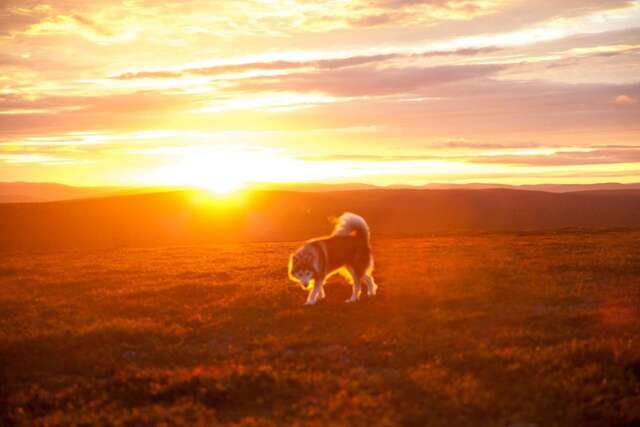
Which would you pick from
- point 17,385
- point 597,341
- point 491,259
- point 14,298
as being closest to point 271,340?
point 17,385

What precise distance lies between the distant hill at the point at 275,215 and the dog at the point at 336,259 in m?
A: 59.8

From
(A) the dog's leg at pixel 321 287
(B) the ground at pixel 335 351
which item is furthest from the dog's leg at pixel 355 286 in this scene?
(A) the dog's leg at pixel 321 287

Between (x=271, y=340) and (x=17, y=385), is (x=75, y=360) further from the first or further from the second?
(x=271, y=340)

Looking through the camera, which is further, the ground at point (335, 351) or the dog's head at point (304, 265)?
the dog's head at point (304, 265)

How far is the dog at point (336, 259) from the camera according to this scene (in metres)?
17.0

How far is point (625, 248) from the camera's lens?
97.9 ft

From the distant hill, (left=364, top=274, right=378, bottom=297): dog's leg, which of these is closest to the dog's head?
(left=364, top=274, right=378, bottom=297): dog's leg

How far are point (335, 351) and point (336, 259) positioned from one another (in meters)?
5.07

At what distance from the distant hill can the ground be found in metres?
58.0

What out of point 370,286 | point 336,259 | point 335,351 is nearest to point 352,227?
point 336,259

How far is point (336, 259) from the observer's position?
58.5ft

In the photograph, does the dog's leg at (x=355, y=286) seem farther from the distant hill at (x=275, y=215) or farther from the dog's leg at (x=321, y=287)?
the distant hill at (x=275, y=215)

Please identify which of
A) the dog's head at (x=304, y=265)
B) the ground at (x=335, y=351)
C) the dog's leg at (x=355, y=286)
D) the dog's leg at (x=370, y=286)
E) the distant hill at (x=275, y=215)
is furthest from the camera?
the distant hill at (x=275, y=215)

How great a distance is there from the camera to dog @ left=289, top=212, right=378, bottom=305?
1700 centimetres
